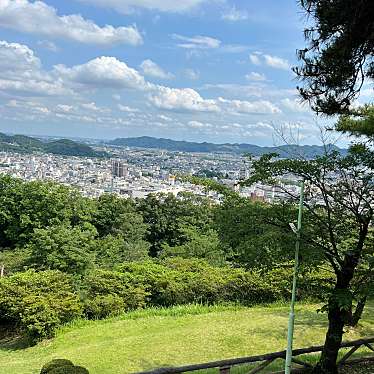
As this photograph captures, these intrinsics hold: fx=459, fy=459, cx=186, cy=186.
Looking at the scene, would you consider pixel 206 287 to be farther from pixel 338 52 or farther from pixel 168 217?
pixel 168 217

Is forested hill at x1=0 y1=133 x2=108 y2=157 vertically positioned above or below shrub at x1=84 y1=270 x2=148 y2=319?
above

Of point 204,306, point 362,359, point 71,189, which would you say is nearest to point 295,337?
point 362,359

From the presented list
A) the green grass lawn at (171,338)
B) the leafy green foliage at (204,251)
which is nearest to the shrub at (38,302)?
the green grass lawn at (171,338)

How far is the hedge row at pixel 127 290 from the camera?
A: 1202 centimetres

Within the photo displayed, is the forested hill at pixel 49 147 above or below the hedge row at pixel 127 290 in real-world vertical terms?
above

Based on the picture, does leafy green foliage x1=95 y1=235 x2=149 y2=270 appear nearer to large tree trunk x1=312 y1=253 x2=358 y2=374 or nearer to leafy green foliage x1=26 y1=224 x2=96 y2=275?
leafy green foliage x1=26 y1=224 x2=96 y2=275

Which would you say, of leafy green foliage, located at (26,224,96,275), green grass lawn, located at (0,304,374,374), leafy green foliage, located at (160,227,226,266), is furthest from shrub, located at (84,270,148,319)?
leafy green foliage, located at (160,227,226,266)

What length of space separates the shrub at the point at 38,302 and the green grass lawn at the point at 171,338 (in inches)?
16.2

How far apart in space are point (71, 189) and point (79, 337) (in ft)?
57.4

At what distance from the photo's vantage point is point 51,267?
1577 centimetres

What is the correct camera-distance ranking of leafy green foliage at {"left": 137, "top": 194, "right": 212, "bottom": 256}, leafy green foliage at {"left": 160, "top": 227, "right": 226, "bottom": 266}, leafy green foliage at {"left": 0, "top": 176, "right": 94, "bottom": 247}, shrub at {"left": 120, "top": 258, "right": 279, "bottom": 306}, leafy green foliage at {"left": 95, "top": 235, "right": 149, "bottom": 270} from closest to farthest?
shrub at {"left": 120, "top": 258, "right": 279, "bottom": 306}
leafy green foliage at {"left": 160, "top": 227, "right": 226, "bottom": 266}
leafy green foliage at {"left": 95, "top": 235, "right": 149, "bottom": 270}
leafy green foliage at {"left": 0, "top": 176, "right": 94, "bottom": 247}
leafy green foliage at {"left": 137, "top": 194, "right": 212, "bottom": 256}

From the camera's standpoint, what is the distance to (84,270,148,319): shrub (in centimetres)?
1265

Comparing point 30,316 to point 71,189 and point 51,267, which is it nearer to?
point 51,267

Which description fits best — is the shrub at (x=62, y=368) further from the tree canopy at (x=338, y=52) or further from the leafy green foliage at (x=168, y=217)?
the leafy green foliage at (x=168, y=217)
